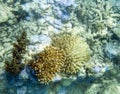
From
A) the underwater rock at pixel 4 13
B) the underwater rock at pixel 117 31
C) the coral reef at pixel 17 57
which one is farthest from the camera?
the underwater rock at pixel 117 31

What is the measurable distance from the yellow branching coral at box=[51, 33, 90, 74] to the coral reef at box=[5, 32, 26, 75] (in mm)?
728

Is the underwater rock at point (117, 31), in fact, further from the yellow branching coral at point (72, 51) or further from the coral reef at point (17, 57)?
the coral reef at point (17, 57)

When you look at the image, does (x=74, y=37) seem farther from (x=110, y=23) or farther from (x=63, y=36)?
(x=110, y=23)

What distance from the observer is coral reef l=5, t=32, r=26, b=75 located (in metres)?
6.20

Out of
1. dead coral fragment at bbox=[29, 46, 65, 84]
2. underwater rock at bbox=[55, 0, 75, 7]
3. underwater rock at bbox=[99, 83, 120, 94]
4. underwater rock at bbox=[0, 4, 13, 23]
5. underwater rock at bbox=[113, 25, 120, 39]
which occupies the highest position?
underwater rock at bbox=[55, 0, 75, 7]

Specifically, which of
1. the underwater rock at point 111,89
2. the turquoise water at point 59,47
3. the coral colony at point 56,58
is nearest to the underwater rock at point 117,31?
the turquoise water at point 59,47

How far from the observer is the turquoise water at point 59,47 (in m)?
6.21

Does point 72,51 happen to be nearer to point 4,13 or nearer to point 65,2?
point 65,2

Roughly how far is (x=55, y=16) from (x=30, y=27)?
72cm

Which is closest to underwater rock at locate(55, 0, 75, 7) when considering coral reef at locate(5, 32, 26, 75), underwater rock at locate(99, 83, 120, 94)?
coral reef at locate(5, 32, 26, 75)

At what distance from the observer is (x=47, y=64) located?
6.02 metres

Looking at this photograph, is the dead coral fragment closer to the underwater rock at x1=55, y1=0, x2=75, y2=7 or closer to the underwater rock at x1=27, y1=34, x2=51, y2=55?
the underwater rock at x1=27, y1=34, x2=51, y2=55

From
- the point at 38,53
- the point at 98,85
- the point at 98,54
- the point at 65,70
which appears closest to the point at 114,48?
the point at 98,54

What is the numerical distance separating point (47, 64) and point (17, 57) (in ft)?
2.65
